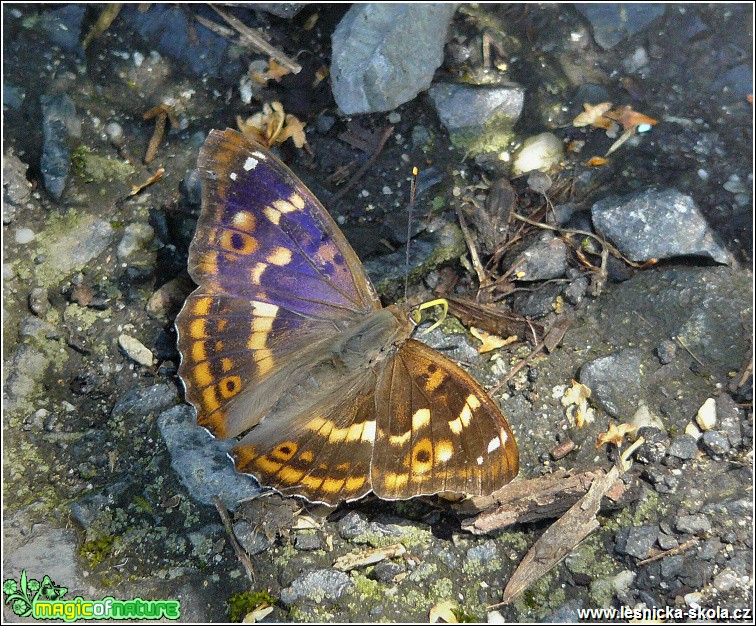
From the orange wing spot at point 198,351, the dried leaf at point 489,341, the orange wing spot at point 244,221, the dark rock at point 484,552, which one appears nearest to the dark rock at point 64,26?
the orange wing spot at point 244,221

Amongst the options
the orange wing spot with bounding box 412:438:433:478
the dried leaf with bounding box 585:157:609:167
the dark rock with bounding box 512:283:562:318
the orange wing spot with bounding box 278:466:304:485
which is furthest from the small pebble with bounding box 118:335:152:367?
the dried leaf with bounding box 585:157:609:167

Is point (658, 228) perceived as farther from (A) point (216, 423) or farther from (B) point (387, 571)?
(A) point (216, 423)

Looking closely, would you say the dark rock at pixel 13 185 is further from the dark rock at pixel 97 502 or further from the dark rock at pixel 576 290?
the dark rock at pixel 576 290

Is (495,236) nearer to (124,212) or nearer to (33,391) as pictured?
(124,212)

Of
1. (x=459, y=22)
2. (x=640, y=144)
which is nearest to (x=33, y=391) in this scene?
(x=459, y=22)

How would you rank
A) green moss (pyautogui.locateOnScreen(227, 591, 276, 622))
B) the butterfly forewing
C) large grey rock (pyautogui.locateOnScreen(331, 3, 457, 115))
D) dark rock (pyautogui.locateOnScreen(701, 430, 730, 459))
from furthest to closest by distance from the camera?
large grey rock (pyautogui.locateOnScreen(331, 3, 457, 115)) → dark rock (pyautogui.locateOnScreen(701, 430, 730, 459)) → green moss (pyautogui.locateOnScreen(227, 591, 276, 622)) → the butterfly forewing

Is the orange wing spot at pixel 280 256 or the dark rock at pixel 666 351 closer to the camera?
the orange wing spot at pixel 280 256

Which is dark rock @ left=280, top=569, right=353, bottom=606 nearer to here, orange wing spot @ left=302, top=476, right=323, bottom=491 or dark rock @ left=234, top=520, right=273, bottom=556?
dark rock @ left=234, top=520, right=273, bottom=556


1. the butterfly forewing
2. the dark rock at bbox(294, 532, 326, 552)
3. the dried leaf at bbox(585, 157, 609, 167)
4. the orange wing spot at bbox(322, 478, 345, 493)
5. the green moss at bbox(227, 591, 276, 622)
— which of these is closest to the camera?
the butterfly forewing
